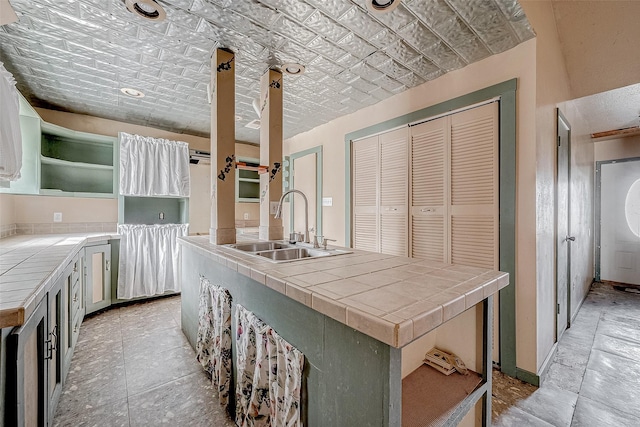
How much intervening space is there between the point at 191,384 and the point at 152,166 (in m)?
2.80

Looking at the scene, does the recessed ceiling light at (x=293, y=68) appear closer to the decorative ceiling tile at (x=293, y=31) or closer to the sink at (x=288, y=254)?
the decorative ceiling tile at (x=293, y=31)

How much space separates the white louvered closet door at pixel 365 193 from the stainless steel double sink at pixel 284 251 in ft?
4.34

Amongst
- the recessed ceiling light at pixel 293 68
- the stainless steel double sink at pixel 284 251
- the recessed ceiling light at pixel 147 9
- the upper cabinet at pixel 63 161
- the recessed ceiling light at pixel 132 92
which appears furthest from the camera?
the recessed ceiling light at pixel 132 92

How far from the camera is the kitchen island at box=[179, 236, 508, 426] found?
0.74 metres

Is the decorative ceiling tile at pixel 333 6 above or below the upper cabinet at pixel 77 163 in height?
above

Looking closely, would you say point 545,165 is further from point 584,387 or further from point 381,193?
point 584,387

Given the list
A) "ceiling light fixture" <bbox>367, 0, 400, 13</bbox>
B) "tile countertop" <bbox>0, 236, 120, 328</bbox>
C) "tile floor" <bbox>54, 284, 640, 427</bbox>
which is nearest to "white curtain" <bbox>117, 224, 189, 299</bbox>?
"tile floor" <bbox>54, 284, 640, 427</bbox>

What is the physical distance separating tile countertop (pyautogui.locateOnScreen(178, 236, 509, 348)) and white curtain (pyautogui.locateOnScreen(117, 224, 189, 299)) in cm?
254

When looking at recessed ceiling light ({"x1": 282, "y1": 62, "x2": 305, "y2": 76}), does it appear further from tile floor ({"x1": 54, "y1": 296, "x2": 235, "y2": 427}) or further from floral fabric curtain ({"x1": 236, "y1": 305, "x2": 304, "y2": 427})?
tile floor ({"x1": 54, "y1": 296, "x2": 235, "y2": 427})

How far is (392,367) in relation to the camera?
0.73 metres

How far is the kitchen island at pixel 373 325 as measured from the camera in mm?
739

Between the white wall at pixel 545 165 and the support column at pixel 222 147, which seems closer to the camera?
the white wall at pixel 545 165

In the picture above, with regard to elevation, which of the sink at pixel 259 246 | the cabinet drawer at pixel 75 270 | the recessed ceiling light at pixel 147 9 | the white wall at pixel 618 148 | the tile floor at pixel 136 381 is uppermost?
the recessed ceiling light at pixel 147 9

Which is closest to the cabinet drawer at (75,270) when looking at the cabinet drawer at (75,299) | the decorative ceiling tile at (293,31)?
the cabinet drawer at (75,299)
